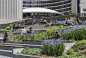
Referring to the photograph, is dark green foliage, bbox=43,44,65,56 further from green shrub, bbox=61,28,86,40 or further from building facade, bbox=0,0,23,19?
building facade, bbox=0,0,23,19

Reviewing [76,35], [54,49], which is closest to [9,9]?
[76,35]

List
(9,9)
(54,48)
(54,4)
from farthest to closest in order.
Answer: (54,4) → (9,9) → (54,48)

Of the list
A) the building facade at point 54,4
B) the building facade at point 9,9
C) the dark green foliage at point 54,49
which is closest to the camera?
the dark green foliage at point 54,49

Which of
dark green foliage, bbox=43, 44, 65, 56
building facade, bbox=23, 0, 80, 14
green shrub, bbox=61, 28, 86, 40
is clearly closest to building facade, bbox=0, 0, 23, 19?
green shrub, bbox=61, 28, 86, 40

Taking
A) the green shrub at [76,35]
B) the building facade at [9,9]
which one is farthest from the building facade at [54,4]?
the green shrub at [76,35]

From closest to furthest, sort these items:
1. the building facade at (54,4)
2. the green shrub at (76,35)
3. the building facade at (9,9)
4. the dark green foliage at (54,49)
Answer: the dark green foliage at (54,49) < the green shrub at (76,35) < the building facade at (9,9) < the building facade at (54,4)

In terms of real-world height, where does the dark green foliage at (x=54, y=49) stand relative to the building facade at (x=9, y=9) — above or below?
below

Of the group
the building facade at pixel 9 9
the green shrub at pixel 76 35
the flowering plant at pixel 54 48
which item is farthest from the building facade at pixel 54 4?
the flowering plant at pixel 54 48

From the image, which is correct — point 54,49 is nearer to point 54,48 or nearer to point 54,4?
point 54,48

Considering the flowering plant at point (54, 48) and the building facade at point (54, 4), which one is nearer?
the flowering plant at point (54, 48)

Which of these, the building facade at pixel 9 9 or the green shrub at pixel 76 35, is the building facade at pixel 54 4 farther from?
the green shrub at pixel 76 35

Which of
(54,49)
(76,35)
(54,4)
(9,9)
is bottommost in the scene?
(54,49)

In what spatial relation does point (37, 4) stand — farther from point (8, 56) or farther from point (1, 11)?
point (8, 56)

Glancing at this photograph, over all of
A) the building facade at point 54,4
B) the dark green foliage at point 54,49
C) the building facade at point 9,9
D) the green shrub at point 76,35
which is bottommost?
the dark green foliage at point 54,49
